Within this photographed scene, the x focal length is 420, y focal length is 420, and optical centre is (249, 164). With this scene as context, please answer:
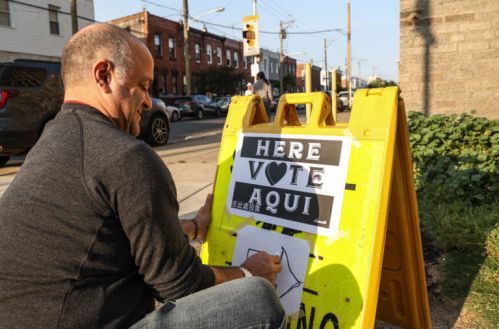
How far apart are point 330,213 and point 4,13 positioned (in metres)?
22.8

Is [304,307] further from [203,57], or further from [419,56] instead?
[203,57]

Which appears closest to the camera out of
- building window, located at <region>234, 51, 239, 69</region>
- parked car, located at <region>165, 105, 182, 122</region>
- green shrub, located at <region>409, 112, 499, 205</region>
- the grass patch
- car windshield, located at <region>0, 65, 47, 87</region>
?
the grass patch

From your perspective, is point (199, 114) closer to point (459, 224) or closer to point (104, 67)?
point (459, 224)

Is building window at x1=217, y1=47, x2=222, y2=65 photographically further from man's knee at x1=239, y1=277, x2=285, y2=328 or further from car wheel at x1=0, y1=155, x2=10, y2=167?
man's knee at x1=239, y1=277, x2=285, y2=328

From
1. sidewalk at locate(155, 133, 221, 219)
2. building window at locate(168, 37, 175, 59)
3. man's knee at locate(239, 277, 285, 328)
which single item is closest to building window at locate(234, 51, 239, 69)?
building window at locate(168, 37, 175, 59)

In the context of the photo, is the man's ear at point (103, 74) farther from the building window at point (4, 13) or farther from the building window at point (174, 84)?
the building window at point (174, 84)

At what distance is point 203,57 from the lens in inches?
1544

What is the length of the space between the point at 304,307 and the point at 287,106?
1069 millimetres

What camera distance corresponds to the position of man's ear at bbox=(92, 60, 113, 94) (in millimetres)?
1352

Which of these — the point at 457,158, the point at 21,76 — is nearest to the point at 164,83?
the point at 21,76

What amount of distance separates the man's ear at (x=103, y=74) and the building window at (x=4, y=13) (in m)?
22.3

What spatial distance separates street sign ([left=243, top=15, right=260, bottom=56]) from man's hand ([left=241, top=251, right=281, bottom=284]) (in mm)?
12138

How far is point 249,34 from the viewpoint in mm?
13227

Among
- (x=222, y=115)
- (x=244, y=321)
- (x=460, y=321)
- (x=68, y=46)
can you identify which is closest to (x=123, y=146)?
(x=68, y=46)
